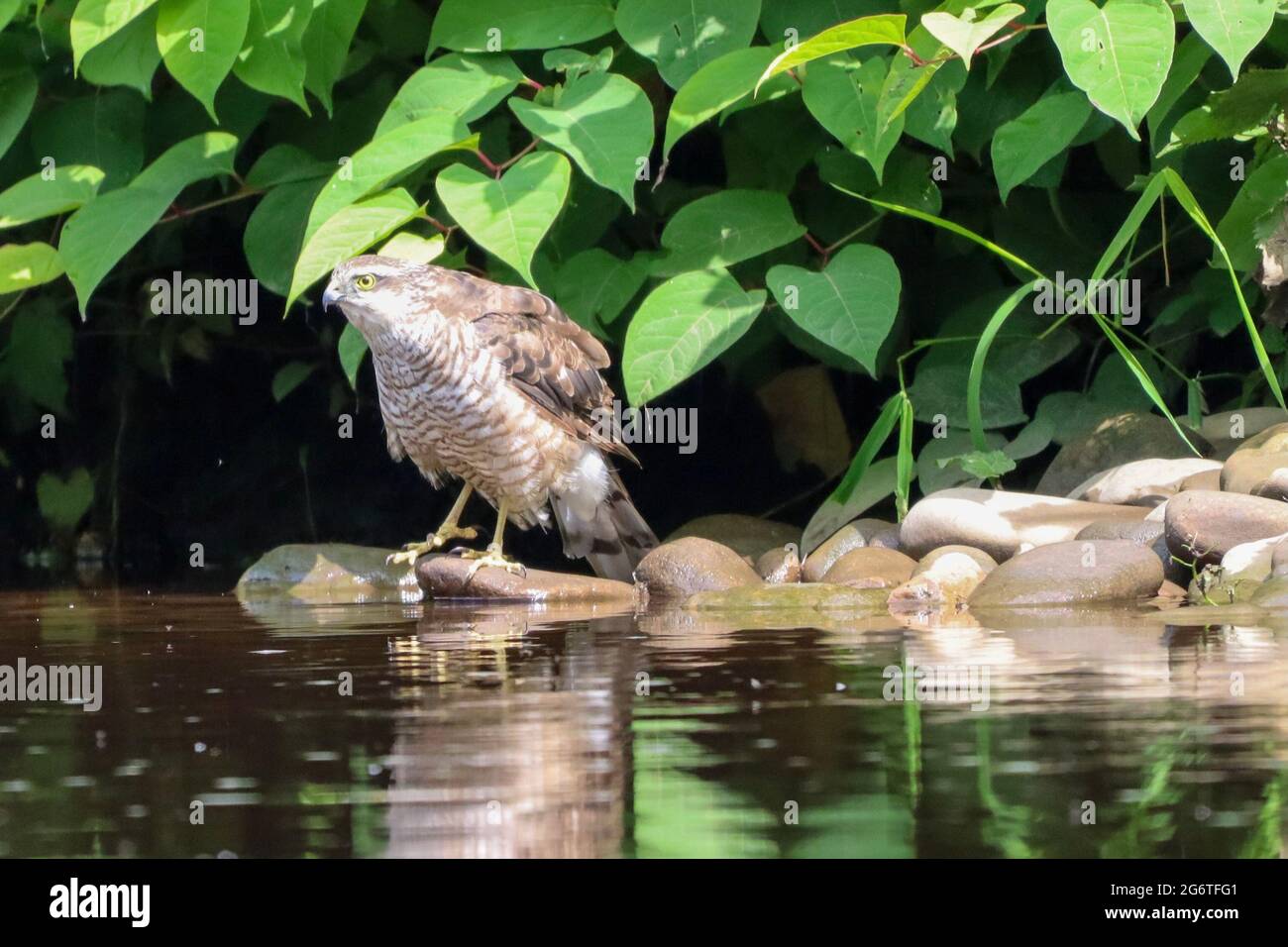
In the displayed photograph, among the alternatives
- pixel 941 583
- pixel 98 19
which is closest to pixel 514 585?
pixel 941 583

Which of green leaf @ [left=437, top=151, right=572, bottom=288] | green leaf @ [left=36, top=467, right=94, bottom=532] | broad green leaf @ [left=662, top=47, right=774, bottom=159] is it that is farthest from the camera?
green leaf @ [left=36, top=467, right=94, bottom=532]

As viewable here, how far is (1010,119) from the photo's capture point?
5.34 m

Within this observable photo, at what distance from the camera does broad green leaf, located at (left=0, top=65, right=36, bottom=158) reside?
591 centimetres

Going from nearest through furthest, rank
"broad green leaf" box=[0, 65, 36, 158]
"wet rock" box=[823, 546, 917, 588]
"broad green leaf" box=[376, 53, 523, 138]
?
"wet rock" box=[823, 546, 917, 588] < "broad green leaf" box=[376, 53, 523, 138] < "broad green leaf" box=[0, 65, 36, 158]

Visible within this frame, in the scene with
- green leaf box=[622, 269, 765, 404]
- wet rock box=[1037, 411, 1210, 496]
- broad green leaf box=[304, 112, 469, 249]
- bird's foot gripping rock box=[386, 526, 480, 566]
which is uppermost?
broad green leaf box=[304, 112, 469, 249]

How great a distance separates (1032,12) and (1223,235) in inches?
34.9

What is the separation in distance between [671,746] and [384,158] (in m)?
2.94

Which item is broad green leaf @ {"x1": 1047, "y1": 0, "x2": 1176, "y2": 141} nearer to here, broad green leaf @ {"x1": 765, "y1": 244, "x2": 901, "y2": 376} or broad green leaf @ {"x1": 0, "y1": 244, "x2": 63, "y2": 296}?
broad green leaf @ {"x1": 765, "y1": 244, "x2": 901, "y2": 376}

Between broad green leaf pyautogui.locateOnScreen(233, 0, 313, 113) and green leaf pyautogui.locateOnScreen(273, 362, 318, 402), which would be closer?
broad green leaf pyautogui.locateOnScreen(233, 0, 313, 113)

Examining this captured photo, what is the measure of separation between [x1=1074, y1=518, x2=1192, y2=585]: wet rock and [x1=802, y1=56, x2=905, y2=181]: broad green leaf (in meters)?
1.21

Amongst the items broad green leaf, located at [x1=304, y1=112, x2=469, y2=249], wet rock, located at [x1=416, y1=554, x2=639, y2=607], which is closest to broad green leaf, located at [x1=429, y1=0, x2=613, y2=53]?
broad green leaf, located at [x1=304, y1=112, x2=469, y2=249]

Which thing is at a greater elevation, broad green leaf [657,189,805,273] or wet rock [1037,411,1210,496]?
broad green leaf [657,189,805,273]

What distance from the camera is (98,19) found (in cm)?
524

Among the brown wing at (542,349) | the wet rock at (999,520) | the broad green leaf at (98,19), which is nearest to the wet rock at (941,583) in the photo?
the wet rock at (999,520)
